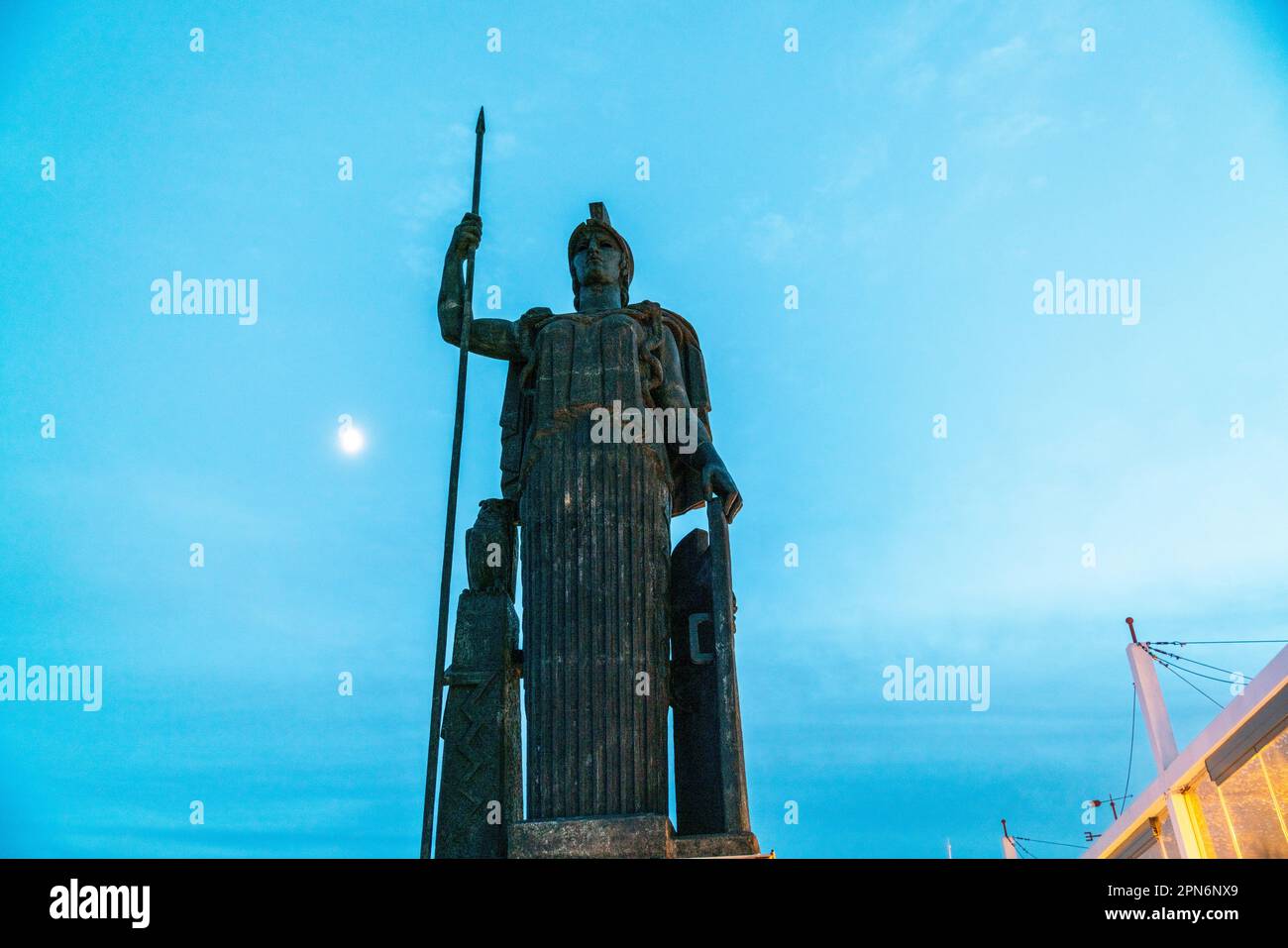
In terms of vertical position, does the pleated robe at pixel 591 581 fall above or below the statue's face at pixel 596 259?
below

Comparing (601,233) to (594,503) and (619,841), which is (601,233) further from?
(619,841)

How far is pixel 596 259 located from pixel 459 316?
51.1 inches

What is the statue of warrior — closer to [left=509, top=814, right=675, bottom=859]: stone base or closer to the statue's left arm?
the statue's left arm

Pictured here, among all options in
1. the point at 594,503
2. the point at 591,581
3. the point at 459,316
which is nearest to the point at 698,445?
the point at 594,503

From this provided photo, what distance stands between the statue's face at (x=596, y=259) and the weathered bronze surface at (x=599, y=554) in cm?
1

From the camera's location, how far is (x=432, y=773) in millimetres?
6008

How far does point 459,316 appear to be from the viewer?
24.8 ft

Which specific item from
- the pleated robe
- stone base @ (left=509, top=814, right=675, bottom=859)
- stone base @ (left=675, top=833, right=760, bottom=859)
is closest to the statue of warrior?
the pleated robe

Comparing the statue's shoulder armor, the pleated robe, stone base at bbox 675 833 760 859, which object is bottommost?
stone base at bbox 675 833 760 859

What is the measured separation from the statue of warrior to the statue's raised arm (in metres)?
0.01

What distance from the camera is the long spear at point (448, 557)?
5.93 metres

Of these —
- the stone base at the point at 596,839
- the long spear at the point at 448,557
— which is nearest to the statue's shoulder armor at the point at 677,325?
the long spear at the point at 448,557

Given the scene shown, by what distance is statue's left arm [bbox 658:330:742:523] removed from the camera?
6.82m

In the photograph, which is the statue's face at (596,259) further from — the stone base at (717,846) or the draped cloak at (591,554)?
the stone base at (717,846)
